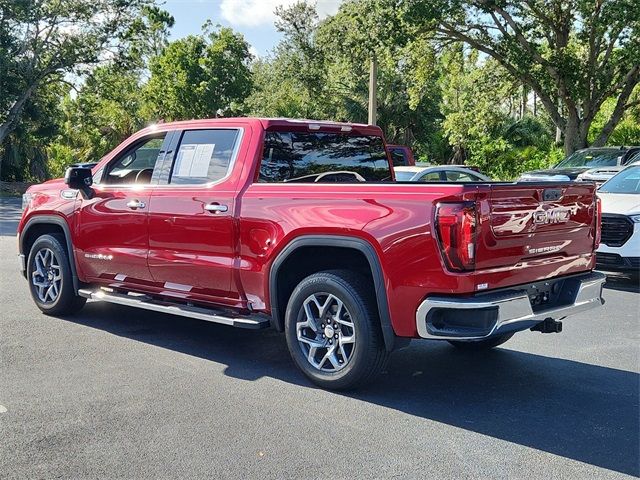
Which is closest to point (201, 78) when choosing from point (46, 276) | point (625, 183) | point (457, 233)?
point (625, 183)

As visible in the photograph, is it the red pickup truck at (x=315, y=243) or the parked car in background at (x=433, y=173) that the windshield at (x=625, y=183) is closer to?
the parked car in background at (x=433, y=173)

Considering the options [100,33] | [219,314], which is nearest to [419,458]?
[219,314]

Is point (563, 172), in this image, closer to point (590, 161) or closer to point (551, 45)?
point (590, 161)

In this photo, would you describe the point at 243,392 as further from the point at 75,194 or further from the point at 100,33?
the point at 100,33

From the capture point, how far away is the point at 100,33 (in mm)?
28531

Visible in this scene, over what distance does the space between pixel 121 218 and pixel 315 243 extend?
7.21ft

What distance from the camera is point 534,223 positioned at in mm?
4504

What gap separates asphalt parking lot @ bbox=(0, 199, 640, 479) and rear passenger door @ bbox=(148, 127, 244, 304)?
628mm

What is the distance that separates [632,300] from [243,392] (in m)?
5.48

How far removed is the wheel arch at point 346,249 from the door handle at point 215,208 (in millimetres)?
648

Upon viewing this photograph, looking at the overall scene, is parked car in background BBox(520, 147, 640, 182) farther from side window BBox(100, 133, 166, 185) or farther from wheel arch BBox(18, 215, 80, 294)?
wheel arch BBox(18, 215, 80, 294)

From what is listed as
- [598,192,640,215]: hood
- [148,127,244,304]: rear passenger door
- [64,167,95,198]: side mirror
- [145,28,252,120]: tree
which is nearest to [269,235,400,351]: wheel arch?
[148,127,244,304]: rear passenger door

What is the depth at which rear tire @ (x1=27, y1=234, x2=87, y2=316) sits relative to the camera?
6.63 metres

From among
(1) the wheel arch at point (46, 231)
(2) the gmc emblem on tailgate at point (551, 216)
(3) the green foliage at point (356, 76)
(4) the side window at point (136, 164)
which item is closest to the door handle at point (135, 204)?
(4) the side window at point (136, 164)
